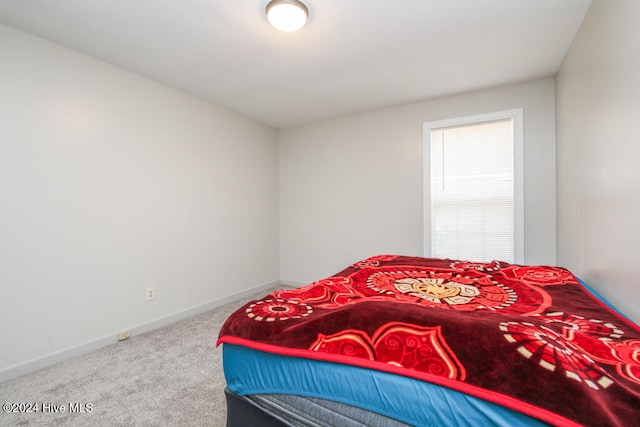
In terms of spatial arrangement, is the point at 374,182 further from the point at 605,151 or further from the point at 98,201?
the point at 98,201

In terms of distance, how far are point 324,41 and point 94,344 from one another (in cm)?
300

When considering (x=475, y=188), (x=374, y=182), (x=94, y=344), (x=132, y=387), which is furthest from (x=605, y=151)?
(x=94, y=344)

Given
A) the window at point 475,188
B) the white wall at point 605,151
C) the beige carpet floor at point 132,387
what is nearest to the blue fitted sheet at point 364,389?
the beige carpet floor at point 132,387

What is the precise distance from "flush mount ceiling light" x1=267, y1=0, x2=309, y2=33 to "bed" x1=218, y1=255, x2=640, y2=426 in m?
1.68

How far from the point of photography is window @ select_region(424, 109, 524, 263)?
9.46 feet

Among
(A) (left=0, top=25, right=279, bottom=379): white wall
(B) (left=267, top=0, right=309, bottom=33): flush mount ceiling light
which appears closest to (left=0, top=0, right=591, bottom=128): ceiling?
(B) (left=267, top=0, right=309, bottom=33): flush mount ceiling light

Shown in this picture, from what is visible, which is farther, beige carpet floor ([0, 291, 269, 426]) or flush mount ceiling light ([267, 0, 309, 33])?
flush mount ceiling light ([267, 0, 309, 33])

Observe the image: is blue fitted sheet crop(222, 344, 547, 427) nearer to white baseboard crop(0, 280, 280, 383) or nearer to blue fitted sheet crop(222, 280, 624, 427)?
blue fitted sheet crop(222, 280, 624, 427)

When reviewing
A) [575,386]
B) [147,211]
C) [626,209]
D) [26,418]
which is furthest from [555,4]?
[26,418]

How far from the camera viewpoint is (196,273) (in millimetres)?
3154

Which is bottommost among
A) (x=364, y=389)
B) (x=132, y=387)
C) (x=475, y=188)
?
(x=132, y=387)

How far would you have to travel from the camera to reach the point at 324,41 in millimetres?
2152

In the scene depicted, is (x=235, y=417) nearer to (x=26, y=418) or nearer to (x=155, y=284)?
(x=26, y=418)

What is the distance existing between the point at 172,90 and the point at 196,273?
1.94 m
